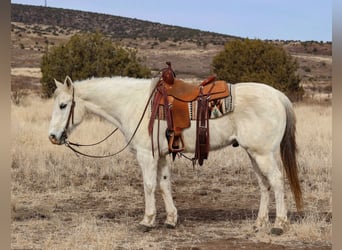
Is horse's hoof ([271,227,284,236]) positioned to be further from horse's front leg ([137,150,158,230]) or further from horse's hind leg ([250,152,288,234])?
horse's front leg ([137,150,158,230])

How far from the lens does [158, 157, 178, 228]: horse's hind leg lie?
19.6ft

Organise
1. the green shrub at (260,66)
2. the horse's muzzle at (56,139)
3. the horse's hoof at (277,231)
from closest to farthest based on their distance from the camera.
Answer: the horse's hoof at (277,231) < the horse's muzzle at (56,139) < the green shrub at (260,66)

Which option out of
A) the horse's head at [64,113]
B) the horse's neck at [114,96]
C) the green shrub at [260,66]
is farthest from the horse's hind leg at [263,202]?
the green shrub at [260,66]

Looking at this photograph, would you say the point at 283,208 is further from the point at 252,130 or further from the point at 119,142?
the point at 119,142

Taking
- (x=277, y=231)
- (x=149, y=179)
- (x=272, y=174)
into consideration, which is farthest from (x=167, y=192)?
(x=277, y=231)

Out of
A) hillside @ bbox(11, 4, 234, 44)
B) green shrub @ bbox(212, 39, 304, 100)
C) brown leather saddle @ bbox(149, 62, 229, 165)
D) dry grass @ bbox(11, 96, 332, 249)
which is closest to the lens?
dry grass @ bbox(11, 96, 332, 249)

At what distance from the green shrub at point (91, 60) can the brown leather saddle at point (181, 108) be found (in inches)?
573

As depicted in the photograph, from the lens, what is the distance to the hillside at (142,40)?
60312mm

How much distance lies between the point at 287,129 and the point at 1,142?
5.08 metres

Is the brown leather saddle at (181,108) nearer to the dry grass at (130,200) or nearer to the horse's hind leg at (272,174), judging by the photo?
the horse's hind leg at (272,174)

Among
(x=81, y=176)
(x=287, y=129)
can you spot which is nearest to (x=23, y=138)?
(x=81, y=176)

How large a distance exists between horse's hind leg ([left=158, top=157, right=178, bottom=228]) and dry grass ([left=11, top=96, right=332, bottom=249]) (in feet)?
0.47

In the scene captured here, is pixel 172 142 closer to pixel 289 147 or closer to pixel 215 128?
pixel 215 128

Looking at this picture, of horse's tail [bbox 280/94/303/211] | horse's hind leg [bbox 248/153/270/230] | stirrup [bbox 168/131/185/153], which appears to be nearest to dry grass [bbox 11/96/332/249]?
horse's hind leg [bbox 248/153/270/230]
